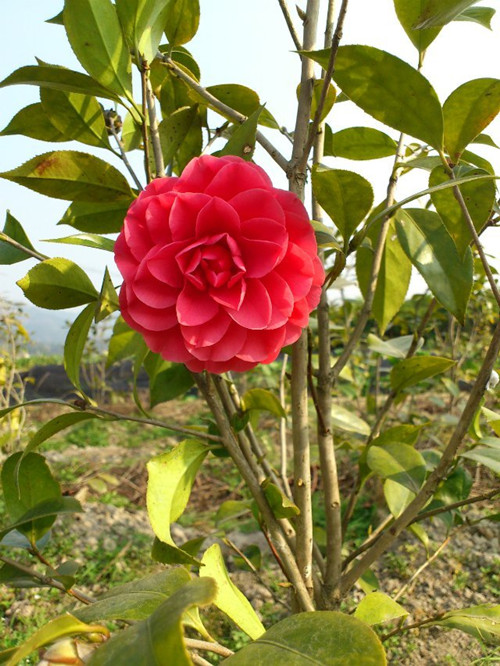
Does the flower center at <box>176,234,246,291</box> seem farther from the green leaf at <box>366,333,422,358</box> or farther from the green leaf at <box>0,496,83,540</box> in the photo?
the green leaf at <box>366,333,422,358</box>

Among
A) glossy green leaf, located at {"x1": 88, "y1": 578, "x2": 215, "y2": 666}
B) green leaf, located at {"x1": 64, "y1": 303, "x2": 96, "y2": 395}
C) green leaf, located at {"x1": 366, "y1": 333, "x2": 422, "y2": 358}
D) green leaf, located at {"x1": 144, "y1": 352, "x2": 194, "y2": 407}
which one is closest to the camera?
glossy green leaf, located at {"x1": 88, "y1": 578, "x2": 215, "y2": 666}

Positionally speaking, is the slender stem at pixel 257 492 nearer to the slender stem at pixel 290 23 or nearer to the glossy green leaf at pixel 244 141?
the glossy green leaf at pixel 244 141

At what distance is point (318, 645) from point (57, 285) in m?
0.47

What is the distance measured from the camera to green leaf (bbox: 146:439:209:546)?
26.5 inches

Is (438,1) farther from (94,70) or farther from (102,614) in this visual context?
(102,614)

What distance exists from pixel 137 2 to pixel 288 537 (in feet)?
2.39

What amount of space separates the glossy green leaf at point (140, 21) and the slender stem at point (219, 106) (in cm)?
8

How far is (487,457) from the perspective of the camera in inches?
34.3

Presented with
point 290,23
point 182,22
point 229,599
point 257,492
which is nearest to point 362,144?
point 290,23

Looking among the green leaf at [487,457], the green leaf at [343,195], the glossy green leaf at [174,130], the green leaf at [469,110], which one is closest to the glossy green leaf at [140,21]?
the glossy green leaf at [174,130]

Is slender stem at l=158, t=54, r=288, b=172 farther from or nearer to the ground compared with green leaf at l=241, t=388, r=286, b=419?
farther from the ground

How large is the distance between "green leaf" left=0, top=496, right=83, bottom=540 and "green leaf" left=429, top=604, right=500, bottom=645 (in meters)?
0.56

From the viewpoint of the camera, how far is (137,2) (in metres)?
0.62

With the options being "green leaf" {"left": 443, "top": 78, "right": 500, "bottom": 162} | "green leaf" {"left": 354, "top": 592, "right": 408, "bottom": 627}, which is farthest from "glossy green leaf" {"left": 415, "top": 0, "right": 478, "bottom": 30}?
"green leaf" {"left": 354, "top": 592, "right": 408, "bottom": 627}
